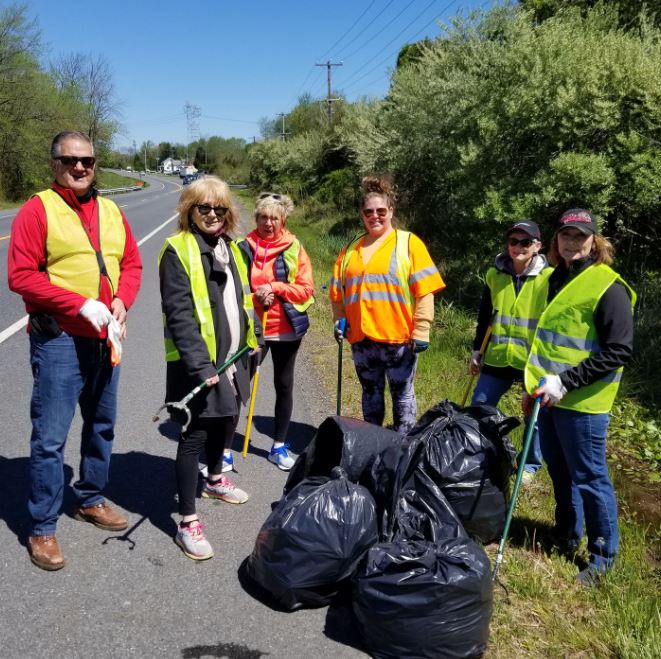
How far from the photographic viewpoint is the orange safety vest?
12.3ft

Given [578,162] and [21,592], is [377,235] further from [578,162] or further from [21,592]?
[578,162]

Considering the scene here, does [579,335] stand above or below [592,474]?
above

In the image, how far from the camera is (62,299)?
273 centimetres

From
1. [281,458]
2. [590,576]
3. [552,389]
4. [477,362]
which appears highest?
[552,389]

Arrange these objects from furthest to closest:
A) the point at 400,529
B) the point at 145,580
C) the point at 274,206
A: the point at 274,206, the point at 145,580, the point at 400,529

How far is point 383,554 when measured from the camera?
2518 mm

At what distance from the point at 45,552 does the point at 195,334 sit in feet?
4.06

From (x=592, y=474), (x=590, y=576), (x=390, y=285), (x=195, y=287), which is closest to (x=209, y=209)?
(x=195, y=287)

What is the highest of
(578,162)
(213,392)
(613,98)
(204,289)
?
(613,98)

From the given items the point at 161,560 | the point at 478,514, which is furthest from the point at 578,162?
the point at 161,560

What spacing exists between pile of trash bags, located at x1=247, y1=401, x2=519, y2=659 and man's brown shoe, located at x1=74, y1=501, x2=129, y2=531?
0.85 meters

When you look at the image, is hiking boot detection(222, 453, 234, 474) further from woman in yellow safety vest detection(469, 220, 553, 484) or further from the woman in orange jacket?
woman in yellow safety vest detection(469, 220, 553, 484)

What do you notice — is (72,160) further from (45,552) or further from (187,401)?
(45,552)

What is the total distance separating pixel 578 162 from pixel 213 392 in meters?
5.83
